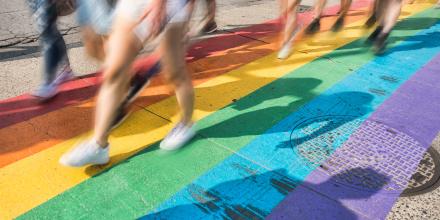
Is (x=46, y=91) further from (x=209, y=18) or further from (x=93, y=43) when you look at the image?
(x=209, y=18)

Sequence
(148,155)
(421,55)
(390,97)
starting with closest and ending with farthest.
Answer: (148,155), (390,97), (421,55)

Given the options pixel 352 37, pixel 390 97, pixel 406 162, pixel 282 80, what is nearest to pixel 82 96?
pixel 282 80

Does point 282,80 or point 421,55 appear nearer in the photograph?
point 282,80

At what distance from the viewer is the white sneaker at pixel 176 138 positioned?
2.73 metres

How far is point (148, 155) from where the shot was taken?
267cm

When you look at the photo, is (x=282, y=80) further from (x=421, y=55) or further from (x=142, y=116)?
(x=421, y=55)

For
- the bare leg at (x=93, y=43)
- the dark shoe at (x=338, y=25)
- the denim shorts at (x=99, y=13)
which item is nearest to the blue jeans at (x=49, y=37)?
the bare leg at (x=93, y=43)

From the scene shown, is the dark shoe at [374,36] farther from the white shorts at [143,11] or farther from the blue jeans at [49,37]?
the blue jeans at [49,37]

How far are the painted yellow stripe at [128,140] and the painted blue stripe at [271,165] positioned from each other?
595mm

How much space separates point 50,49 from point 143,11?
1540mm

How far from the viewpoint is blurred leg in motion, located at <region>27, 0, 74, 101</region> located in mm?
2990

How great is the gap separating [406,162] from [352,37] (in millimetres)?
3277

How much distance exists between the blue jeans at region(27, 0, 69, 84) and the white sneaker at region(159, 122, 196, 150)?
124 cm

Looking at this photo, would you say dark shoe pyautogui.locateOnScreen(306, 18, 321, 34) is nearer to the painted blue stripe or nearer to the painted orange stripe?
the painted blue stripe
